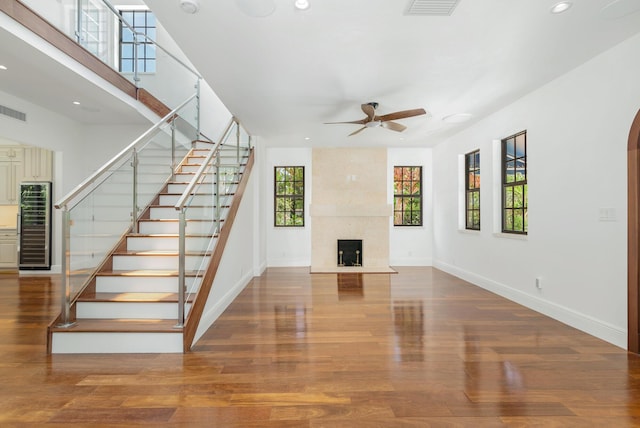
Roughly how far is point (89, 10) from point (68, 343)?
5.06m

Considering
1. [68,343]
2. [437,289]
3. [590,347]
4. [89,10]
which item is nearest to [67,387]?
[68,343]

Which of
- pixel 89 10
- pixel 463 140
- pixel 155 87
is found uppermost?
pixel 89 10

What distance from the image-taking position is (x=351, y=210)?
7.25 meters

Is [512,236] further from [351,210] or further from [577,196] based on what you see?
[351,210]

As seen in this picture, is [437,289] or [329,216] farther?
[329,216]

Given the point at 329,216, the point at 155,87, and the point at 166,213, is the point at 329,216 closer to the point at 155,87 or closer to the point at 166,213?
the point at 166,213

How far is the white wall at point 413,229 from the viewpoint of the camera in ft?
24.6

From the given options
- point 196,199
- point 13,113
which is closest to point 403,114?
point 196,199

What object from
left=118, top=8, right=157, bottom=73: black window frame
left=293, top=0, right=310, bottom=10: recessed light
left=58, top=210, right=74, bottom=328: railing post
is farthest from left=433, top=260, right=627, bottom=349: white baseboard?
left=118, top=8, right=157, bottom=73: black window frame

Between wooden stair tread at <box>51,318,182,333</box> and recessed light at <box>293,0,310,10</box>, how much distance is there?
2731mm

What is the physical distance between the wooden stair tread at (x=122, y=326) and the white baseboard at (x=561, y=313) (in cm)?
387

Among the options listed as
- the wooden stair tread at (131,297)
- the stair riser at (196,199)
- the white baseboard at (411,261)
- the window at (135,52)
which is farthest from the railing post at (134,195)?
the white baseboard at (411,261)

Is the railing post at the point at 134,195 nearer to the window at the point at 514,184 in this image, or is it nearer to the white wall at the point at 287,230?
the white wall at the point at 287,230

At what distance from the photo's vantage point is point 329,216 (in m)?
7.27
